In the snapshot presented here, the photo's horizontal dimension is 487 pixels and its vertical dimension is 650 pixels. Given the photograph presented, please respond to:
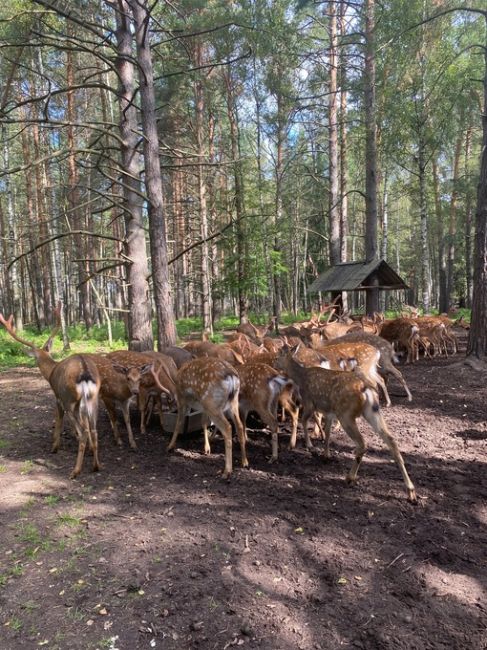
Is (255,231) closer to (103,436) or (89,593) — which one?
(103,436)

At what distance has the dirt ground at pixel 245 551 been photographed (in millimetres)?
2697

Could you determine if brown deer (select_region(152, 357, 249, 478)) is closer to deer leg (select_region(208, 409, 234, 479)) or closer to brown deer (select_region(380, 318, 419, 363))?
deer leg (select_region(208, 409, 234, 479))

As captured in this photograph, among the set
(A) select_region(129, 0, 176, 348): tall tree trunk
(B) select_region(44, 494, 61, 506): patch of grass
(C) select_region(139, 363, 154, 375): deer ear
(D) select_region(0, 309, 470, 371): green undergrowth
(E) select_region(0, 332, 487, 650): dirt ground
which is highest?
(A) select_region(129, 0, 176, 348): tall tree trunk

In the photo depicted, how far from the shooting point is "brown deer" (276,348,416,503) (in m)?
4.41

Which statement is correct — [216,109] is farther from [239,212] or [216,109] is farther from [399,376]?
[399,376]

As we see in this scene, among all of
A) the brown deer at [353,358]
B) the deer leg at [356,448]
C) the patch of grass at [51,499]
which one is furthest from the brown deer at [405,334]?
the patch of grass at [51,499]

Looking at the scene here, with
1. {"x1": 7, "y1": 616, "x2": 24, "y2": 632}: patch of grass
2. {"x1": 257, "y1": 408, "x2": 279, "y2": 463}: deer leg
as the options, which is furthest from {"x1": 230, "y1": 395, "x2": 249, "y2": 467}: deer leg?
{"x1": 7, "y1": 616, "x2": 24, "y2": 632}: patch of grass

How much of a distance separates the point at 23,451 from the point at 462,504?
4.88 metres

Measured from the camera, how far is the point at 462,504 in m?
4.12

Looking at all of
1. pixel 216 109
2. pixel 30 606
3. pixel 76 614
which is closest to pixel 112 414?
pixel 30 606

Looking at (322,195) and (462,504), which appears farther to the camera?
(322,195)

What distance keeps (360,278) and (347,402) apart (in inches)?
369

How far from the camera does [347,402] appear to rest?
4.73 m

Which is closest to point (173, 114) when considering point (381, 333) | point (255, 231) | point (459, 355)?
point (255, 231)
